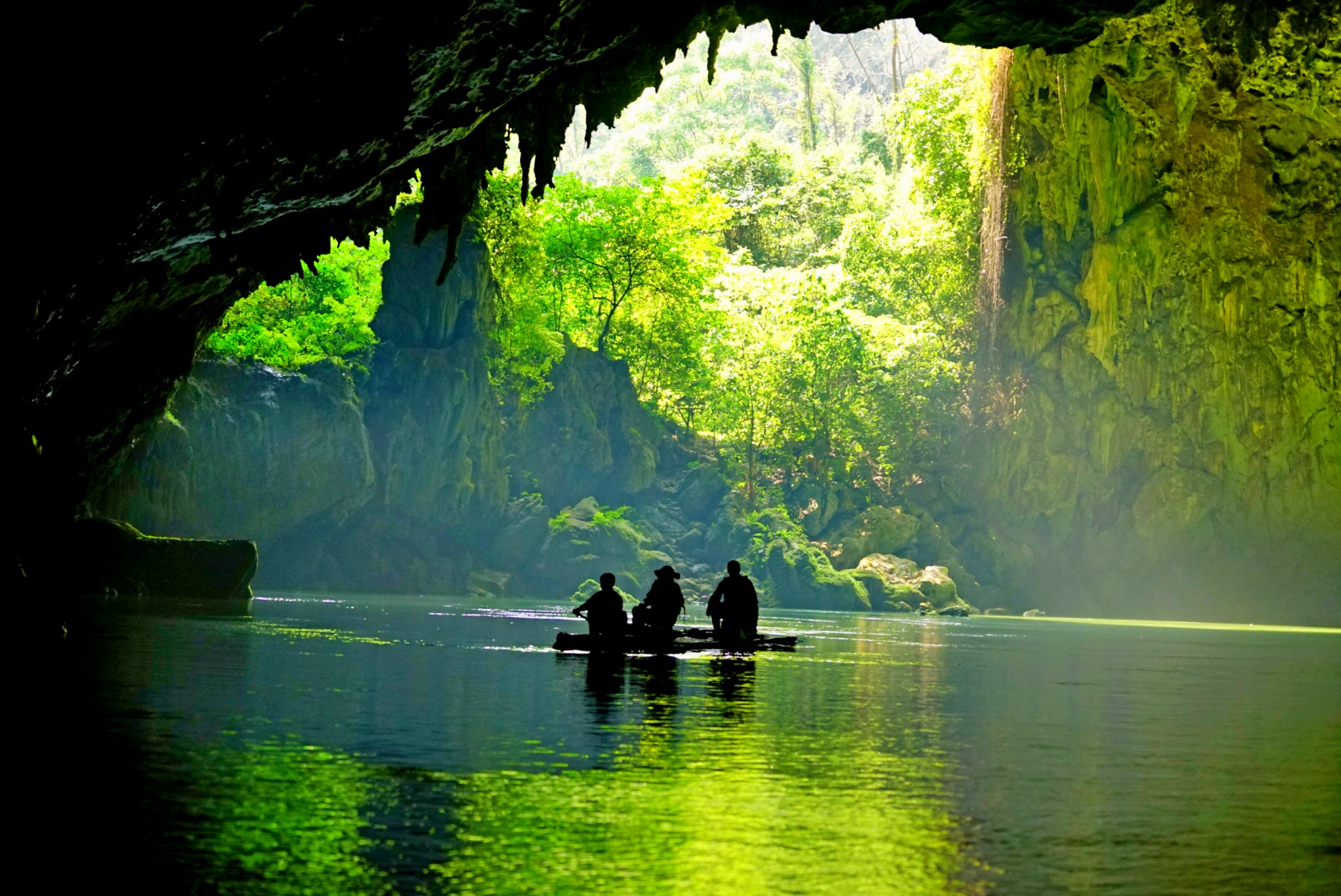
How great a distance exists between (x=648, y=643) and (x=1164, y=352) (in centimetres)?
3616

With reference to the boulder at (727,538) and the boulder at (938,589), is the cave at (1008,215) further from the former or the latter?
the boulder at (727,538)

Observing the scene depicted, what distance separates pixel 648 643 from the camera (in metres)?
18.6

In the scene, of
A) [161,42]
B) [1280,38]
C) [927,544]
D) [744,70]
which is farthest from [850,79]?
[161,42]

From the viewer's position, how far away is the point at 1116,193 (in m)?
43.3

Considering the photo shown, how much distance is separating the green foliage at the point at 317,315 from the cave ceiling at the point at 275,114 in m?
25.1

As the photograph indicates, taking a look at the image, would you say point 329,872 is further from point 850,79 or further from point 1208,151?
point 850,79

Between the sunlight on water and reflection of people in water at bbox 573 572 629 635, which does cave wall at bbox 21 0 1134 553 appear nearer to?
reflection of people in water at bbox 573 572 629 635

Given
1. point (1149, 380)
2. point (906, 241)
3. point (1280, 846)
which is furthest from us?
point (906, 241)

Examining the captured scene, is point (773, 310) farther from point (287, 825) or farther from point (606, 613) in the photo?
point (287, 825)

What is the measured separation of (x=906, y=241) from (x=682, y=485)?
14186 millimetres

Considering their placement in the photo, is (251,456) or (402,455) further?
(402,455)

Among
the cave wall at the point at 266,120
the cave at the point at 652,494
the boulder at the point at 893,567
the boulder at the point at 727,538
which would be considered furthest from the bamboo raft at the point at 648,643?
the boulder at the point at 727,538

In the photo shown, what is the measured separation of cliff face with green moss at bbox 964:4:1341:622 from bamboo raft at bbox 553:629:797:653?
19.3 m

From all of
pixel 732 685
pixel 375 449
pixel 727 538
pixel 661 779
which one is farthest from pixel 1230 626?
pixel 661 779
